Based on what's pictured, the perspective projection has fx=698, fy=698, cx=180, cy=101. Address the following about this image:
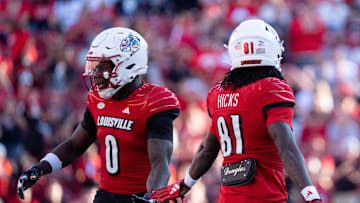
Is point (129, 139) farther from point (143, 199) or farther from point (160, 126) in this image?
point (143, 199)

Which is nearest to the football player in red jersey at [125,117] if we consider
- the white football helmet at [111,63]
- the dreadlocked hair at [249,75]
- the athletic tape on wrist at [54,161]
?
the white football helmet at [111,63]

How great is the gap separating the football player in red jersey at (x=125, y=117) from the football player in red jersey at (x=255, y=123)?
46cm

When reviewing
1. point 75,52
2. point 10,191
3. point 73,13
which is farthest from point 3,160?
point 73,13

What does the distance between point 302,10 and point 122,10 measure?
12.9 feet

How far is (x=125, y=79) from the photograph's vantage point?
5.56 m

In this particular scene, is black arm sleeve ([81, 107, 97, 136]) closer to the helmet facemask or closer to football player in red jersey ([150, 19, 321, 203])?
the helmet facemask

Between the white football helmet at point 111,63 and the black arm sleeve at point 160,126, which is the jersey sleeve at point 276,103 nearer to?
the black arm sleeve at point 160,126

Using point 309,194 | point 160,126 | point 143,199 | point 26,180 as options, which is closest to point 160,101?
point 160,126

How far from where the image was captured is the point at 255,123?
4.64m

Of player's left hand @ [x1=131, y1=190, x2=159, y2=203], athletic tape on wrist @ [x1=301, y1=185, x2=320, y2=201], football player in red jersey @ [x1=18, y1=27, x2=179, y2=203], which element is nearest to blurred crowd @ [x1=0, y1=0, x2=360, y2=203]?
football player in red jersey @ [x1=18, y1=27, x2=179, y2=203]

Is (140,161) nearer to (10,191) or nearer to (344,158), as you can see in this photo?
(10,191)

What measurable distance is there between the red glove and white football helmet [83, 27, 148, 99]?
0.95 metres

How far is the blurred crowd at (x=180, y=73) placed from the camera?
1048 centimetres

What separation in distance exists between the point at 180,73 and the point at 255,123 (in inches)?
299
